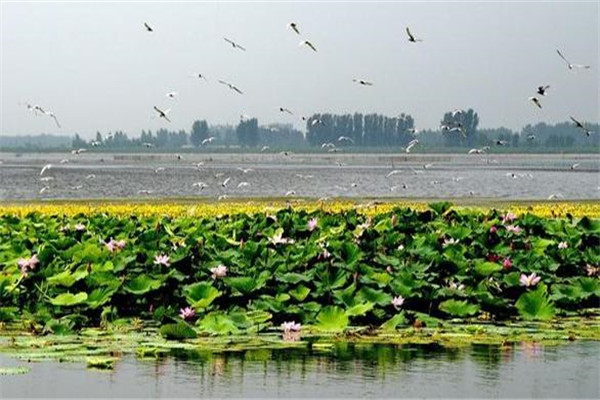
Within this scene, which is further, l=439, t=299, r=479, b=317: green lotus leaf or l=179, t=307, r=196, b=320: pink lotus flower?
l=439, t=299, r=479, b=317: green lotus leaf

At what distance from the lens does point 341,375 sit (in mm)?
8148

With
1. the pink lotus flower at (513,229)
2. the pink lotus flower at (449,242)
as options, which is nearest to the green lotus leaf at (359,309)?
the pink lotus flower at (449,242)

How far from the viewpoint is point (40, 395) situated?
7.49m

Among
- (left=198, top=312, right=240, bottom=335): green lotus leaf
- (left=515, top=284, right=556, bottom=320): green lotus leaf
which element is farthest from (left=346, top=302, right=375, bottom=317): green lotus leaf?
(left=515, top=284, right=556, bottom=320): green lotus leaf

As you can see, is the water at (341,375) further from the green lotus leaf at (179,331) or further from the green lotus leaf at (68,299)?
the green lotus leaf at (68,299)

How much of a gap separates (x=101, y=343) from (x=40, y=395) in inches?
66.3

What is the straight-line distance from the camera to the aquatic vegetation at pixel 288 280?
10031mm

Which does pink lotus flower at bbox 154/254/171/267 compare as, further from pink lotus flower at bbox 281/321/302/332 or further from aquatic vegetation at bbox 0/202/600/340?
pink lotus flower at bbox 281/321/302/332

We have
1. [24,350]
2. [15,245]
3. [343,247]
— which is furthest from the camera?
[15,245]

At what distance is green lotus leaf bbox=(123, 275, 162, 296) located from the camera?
10250 mm

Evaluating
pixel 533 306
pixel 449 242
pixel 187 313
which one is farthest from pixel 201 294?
pixel 449 242

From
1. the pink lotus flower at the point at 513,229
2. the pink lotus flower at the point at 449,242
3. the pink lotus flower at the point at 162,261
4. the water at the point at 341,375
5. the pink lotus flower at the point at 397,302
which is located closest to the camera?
the water at the point at 341,375

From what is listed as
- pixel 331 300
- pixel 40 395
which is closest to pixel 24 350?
pixel 40 395

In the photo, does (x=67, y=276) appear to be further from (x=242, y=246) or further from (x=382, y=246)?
(x=382, y=246)
